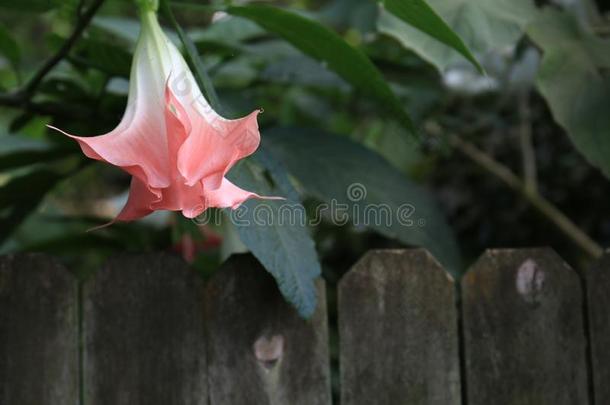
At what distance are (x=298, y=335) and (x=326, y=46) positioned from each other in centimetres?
37

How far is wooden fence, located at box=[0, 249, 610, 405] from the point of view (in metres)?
0.98

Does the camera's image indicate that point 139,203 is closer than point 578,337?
Yes

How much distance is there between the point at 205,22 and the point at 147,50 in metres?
2.42

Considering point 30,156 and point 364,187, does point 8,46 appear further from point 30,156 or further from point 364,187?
point 364,187

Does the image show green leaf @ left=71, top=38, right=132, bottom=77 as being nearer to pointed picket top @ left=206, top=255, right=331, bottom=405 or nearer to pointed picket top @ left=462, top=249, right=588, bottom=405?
pointed picket top @ left=206, top=255, right=331, bottom=405

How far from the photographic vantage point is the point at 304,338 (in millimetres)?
986

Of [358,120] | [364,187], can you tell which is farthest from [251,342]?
[358,120]

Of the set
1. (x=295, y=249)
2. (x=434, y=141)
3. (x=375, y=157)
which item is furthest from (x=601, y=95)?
(x=434, y=141)

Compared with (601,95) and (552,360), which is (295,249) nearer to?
(552,360)

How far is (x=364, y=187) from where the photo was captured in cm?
114

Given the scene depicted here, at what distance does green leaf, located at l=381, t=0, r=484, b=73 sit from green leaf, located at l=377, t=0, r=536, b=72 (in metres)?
0.21

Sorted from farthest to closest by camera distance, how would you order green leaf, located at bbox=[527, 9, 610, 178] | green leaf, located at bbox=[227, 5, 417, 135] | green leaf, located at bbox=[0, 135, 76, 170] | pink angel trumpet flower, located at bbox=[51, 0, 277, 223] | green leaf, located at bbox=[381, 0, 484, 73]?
green leaf, located at bbox=[0, 135, 76, 170] → green leaf, located at bbox=[527, 9, 610, 178] → green leaf, located at bbox=[227, 5, 417, 135] → green leaf, located at bbox=[381, 0, 484, 73] → pink angel trumpet flower, located at bbox=[51, 0, 277, 223]

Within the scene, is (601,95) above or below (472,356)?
above

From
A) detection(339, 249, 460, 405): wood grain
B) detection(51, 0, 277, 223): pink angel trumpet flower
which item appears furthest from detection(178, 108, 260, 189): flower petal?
detection(339, 249, 460, 405): wood grain
